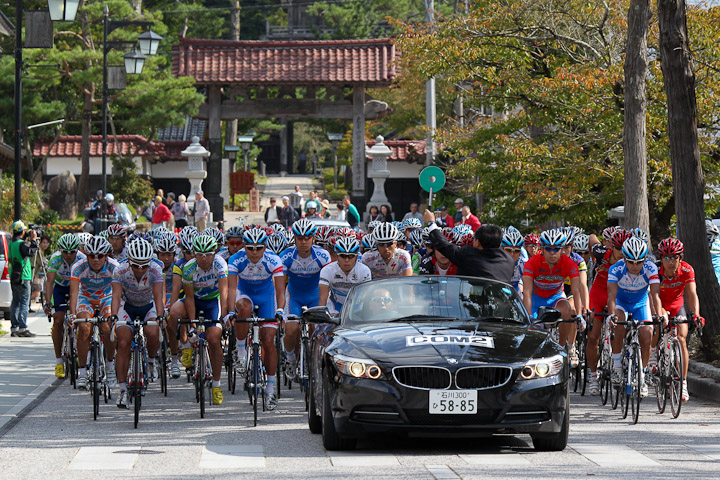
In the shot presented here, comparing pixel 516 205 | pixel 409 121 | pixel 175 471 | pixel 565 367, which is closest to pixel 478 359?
pixel 565 367

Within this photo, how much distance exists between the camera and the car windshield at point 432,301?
425 inches

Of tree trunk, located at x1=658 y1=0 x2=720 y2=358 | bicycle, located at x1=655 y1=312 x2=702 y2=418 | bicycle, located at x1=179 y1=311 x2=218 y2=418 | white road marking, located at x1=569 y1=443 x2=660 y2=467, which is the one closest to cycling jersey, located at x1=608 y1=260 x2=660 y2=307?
bicycle, located at x1=655 y1=312 x2=702 y2=418

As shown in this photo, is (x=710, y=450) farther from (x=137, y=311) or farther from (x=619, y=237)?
(x=137, y=311)

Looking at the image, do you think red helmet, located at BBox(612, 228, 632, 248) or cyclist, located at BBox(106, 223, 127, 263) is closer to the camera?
red helmet, located at BBox(612, 228, 632, 248)

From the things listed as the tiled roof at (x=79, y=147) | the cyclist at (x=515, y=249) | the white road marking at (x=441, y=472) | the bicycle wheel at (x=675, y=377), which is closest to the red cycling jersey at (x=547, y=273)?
the cyclist at (x=515, y=249)

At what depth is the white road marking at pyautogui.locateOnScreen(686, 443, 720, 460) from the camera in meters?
10.2

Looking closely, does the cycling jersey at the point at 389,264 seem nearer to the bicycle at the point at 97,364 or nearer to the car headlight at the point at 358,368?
the bicycle at the point at 97,364

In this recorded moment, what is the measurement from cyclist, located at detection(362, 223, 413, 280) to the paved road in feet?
6.76

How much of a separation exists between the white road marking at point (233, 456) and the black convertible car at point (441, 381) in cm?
62

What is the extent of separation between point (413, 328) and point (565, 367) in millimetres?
1285

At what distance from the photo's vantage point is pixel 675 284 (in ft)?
45.4

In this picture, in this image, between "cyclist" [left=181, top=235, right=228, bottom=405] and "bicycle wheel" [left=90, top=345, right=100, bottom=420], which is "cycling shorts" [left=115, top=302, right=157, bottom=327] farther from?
"bicycle wheel" [left=90, top=345, right=100, bottom=420]

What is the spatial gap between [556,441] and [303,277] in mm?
5380

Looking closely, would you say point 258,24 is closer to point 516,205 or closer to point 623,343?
point 516,205
